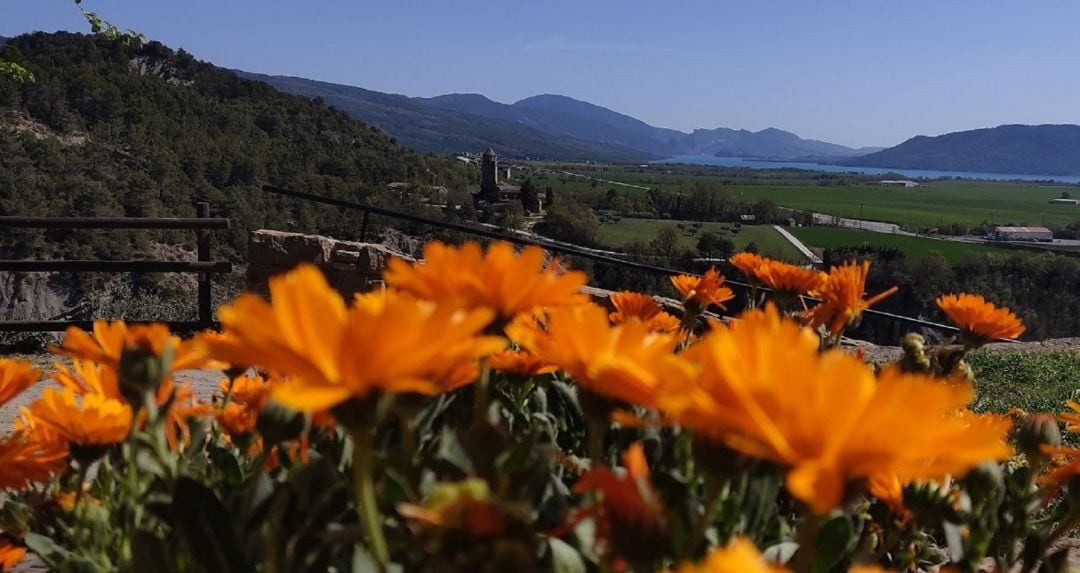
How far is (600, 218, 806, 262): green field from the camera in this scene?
34.9 meters

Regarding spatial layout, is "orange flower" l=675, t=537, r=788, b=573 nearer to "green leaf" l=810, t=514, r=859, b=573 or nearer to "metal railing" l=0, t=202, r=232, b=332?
"green leaf" l=810, t=514, r=859, b=573

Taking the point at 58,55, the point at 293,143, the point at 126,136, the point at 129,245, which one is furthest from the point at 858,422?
the point at 58,55

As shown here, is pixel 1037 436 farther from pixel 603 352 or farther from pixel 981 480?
pixel 603 352

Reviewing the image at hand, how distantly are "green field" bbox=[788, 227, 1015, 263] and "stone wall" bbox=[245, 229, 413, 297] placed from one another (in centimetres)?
3668

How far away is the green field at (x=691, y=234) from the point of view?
34906mm

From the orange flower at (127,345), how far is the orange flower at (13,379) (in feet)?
0.14

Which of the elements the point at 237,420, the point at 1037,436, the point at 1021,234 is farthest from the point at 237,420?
the point at 1021,234

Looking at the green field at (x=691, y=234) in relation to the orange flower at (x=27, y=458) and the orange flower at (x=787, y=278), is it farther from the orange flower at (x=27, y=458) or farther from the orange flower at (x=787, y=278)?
the orange flower at (x=27, y=458)

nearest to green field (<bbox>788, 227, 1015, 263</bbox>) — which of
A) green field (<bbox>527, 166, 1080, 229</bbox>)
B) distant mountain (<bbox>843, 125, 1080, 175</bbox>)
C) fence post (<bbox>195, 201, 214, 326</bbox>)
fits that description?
green field (<bbox>527, 166, 1080, 229</bbox>)

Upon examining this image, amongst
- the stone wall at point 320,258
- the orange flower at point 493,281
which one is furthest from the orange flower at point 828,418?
the stone wall at point 320,258

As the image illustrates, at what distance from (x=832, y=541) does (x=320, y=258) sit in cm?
602

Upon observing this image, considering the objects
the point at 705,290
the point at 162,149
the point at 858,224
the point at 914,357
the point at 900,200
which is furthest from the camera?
the point at 900,200

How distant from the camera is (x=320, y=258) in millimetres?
6395

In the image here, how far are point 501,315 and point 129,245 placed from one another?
19.5 m
